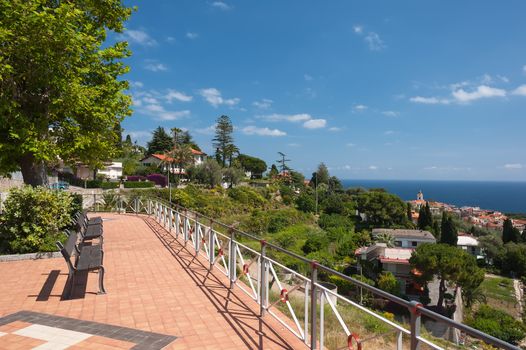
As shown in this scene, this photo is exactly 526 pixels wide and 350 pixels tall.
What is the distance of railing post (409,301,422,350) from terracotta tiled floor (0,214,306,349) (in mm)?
1756

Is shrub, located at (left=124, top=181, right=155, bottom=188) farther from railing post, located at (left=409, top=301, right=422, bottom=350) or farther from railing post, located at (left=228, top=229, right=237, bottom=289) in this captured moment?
railing post, located at (left=409, top=301, right=422, bottom=350)

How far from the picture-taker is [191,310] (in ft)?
16.0

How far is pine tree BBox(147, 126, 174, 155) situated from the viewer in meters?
71.3

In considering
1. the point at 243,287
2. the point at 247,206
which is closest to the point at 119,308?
the point at 243,287

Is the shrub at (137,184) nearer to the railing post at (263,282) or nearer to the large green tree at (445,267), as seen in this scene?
the large green tree at (445,267)

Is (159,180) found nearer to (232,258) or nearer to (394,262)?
(394,262)

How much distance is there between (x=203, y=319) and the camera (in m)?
4.57

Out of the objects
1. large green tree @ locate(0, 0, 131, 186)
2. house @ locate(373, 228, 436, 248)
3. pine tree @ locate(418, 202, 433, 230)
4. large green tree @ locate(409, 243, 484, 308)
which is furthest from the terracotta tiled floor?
pine tree @ locate(418, 202, 433, 230)

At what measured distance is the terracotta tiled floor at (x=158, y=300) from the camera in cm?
412

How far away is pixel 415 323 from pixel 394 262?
3282 cm

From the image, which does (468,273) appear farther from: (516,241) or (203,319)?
(516,241)

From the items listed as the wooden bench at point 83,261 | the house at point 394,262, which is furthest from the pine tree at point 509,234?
the wooden bench at point 83,261

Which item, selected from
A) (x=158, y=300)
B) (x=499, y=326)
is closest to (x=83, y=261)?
(x=158, y=300)

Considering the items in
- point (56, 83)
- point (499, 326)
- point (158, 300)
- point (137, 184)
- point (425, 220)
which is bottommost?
point (499, 326)
